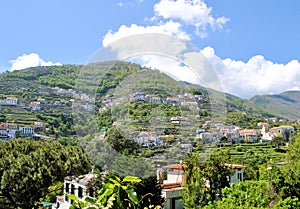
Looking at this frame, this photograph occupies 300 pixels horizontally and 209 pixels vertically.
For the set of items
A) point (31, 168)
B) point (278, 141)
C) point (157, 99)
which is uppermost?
point (157, 99)

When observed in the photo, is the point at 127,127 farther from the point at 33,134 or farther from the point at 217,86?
the point at 33,134

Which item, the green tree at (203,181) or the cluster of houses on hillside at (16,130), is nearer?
the green tree at (203,181)

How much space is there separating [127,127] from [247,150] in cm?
2482

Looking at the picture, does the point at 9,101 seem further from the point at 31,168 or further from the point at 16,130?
the point at 31,168

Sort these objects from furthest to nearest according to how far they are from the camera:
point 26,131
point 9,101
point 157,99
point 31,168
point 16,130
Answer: point 9,101, point 26,131, point 16,130, point 31,168, point 157,99

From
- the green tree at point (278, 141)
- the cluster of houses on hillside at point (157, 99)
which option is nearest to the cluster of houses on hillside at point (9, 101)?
the green tree at point (278, 141)

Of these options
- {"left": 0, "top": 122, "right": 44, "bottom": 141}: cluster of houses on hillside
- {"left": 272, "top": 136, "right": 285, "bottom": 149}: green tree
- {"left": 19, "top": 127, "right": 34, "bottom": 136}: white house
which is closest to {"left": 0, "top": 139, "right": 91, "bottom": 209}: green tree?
{"left": 0, "top": 122, "right": 44, "bottom": 141}: cluster of houses on hillside

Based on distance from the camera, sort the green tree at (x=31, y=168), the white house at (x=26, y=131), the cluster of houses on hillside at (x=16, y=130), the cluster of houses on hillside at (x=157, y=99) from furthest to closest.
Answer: the white house at (x=26, y=131) → the cluster of houses on hillside at (x=16, y=130) → the green tree at (x=31, y=168) → the cluster of houses on hillside at (x=157, y=99)

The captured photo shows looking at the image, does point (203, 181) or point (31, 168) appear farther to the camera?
point (31, 168)

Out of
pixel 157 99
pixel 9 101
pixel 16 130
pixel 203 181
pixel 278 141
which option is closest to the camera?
pixel 157 99

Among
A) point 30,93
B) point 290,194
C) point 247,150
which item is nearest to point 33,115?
point 30,93

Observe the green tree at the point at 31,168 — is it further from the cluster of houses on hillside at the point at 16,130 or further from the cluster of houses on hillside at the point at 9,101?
the cluster of houses on hillside at the point at 9,101

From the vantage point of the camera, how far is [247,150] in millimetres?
25562

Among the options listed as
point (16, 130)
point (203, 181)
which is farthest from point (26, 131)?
point (203, 181)
